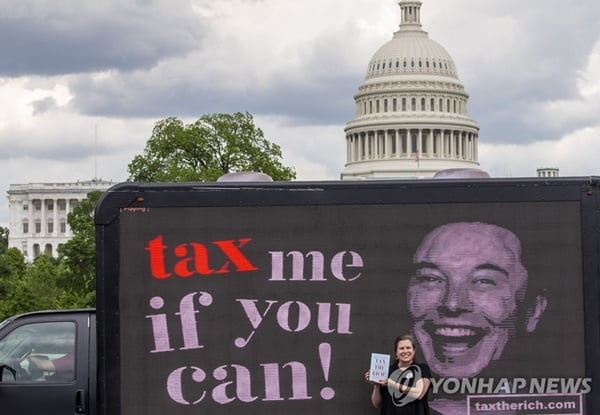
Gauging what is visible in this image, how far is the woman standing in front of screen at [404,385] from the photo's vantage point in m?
11.2

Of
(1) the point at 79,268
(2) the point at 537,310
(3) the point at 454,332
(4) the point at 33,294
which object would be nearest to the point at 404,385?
(3) the point at 454,332

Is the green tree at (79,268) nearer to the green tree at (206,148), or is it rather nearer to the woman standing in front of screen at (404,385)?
the green tree at (206,148)

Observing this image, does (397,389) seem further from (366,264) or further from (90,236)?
(90,236)

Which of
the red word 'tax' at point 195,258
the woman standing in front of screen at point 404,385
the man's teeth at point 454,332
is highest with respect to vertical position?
the red word 'tax' at point 195,258

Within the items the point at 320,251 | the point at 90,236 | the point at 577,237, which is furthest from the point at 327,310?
the point at 90,236

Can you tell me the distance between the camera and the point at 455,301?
11.6 m

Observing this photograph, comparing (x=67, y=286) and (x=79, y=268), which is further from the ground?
(x=79, y=268)

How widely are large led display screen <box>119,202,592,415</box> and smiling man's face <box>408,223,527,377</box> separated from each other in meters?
0.01

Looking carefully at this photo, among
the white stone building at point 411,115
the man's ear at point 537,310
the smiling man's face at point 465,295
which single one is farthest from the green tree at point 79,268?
the white stone building at point 411,115

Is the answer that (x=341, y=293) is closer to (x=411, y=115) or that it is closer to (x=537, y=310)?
(x=537, y=310)

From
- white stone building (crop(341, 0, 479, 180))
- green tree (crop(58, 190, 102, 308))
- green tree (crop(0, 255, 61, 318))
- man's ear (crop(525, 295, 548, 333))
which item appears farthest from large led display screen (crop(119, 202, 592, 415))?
white stone building (crop(341, 0, 479, 180))

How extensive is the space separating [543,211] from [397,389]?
1934 mm

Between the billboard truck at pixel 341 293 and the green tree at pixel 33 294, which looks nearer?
the billboard truck at pixel 341 293

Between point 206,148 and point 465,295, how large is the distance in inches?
2238
